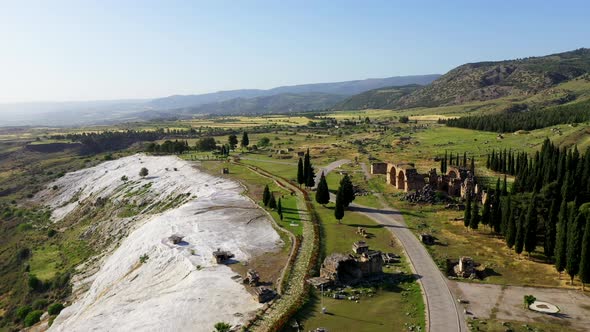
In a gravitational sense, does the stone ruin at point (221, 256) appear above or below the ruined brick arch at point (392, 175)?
below

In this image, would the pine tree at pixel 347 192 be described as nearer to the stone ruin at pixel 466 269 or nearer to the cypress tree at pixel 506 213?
the cypress tree at pixel 506 213

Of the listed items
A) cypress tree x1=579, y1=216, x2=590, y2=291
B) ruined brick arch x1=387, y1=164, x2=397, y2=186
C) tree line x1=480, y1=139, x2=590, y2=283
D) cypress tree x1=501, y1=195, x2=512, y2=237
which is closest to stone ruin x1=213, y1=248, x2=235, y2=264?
tree line x1=480, y1=139, x2=590, y2=283

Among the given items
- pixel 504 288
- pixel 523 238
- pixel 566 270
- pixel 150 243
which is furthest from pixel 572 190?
pixel 150 243

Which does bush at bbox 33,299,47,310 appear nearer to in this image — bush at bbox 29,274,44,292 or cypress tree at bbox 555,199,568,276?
bush at bbox 29,274,44,292

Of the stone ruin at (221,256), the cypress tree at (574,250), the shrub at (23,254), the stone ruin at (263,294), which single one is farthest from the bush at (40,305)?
the cypress tree at (574,250)

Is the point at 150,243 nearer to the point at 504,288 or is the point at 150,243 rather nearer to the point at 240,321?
the point at 240,321

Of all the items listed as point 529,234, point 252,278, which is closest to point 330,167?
point 529,234
